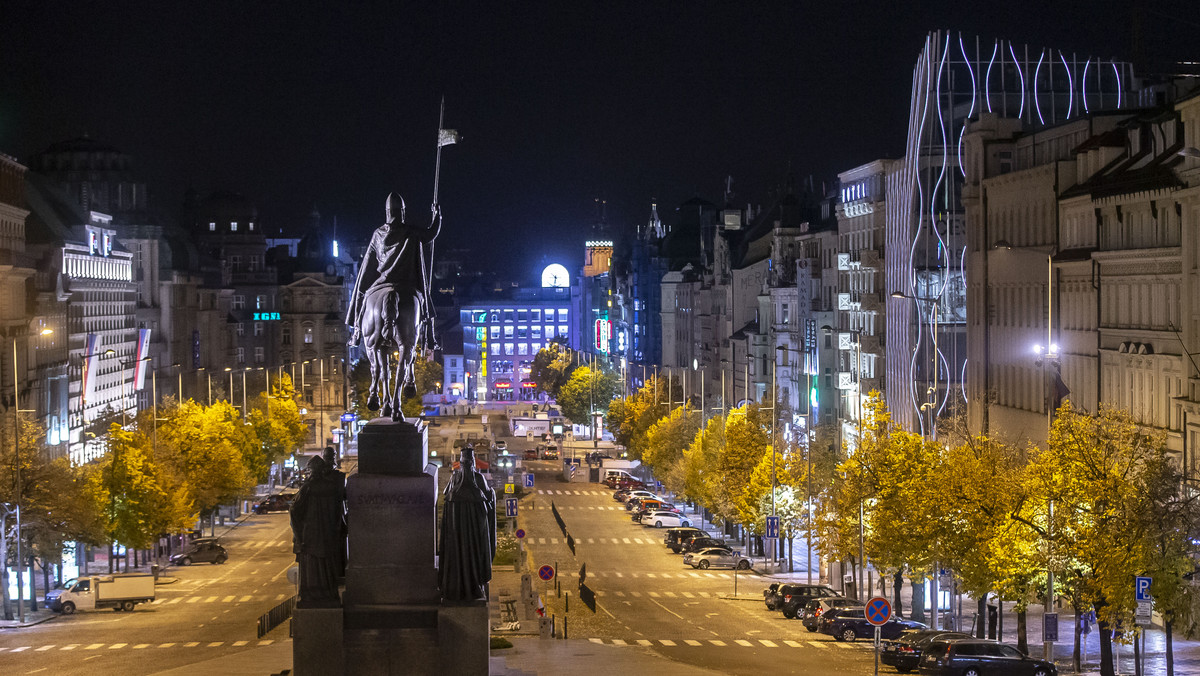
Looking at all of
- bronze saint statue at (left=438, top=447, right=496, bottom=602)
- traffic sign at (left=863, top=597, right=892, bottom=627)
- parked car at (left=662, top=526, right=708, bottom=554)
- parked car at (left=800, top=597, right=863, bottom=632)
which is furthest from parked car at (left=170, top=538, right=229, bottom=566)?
bronze saint statue at (left=438, top=447, right=496, bottom=602)

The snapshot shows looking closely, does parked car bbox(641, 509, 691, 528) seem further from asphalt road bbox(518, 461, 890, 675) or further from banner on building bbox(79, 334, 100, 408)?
banner on building bbox(79, 334, 100, 408)

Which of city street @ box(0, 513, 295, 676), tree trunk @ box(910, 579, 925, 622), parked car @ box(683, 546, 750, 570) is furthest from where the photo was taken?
parked car @ box(683, 546, 750, 570)

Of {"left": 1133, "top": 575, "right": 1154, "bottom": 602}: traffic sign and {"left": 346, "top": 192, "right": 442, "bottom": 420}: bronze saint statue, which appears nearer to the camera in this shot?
{"left": 346, "top": 192, "right": 442, "bottom": 420}: bronze saint statue

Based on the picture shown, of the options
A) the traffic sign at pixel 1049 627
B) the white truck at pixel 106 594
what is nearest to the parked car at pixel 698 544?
the white truck at pixel 106 594

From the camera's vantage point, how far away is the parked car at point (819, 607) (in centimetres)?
5844

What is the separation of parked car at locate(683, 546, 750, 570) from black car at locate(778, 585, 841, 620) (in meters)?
18.9

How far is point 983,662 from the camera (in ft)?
147

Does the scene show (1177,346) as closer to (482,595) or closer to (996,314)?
(996,314)

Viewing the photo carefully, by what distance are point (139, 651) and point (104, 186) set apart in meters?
133

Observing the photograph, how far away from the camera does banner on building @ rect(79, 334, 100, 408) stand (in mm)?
111825

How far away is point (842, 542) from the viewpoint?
62.7 metres

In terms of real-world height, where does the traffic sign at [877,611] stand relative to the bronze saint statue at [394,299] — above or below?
below

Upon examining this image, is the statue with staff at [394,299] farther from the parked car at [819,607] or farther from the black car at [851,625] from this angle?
the parked car at [819,607]

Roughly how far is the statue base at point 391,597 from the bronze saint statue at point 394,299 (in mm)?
1994
